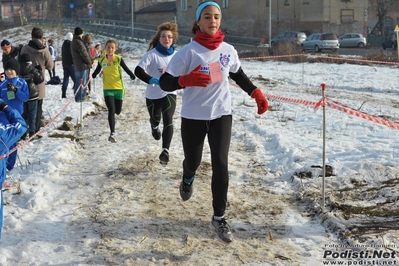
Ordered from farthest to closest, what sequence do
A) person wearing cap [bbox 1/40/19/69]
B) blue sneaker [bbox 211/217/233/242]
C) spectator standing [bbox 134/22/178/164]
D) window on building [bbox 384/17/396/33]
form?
window on building [bbox 384/17/396/33] < person wearing cap [bbox 1/40/19/69] < spectator standing [bbox 134/22/178/164] < blue sneaker [bbox 211/217/233/242]

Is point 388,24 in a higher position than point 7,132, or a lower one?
higher

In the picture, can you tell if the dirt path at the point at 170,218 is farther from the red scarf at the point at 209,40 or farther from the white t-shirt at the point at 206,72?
the red scarf at the point at 209,40

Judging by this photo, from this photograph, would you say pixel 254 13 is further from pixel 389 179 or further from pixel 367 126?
pixel 389 179

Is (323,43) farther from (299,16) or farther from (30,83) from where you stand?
(30,83)

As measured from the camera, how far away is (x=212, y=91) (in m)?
5.05

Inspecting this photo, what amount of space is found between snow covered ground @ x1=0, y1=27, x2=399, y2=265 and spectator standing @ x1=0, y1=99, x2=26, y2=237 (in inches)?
26.2

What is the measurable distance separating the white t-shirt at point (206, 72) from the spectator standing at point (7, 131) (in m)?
1.42

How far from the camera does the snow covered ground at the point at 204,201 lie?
15.3 feet

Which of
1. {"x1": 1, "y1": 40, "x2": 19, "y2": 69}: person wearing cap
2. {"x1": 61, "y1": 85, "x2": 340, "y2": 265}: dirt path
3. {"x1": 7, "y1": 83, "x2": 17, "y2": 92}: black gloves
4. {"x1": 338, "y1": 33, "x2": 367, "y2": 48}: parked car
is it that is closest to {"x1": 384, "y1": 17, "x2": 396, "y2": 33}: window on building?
{"x1": 338, "y1": 33, "x2": 367, "y2": 48}: parked car

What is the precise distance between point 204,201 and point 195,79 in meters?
1.88

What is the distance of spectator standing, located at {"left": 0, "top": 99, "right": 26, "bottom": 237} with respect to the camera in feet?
15.2

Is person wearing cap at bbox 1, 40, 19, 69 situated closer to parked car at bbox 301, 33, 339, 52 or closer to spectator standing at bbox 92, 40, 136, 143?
spectator standing at bbox 92, 40, 136, 143

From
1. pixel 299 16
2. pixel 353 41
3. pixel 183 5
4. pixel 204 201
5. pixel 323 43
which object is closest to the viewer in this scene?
pixel 204 201

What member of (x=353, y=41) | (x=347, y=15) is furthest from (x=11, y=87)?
(x=347, y=15)
